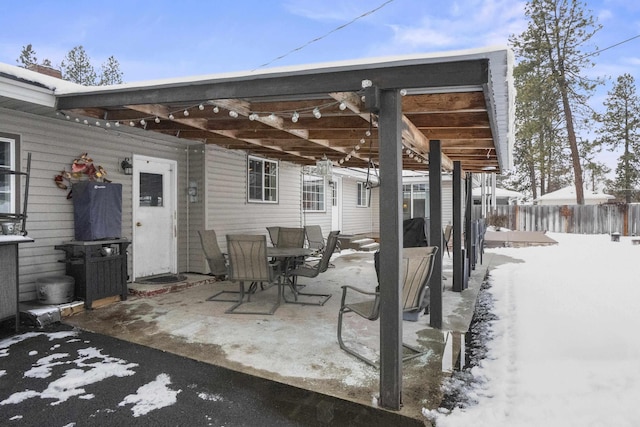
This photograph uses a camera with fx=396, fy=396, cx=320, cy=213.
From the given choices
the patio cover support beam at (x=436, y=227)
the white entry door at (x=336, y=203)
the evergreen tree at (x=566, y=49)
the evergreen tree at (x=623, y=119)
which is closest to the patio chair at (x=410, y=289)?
the patio cover support beam at (x=436, y=227)

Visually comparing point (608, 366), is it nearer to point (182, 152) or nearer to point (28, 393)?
point (28, 393)

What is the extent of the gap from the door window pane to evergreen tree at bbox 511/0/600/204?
17757 millimetres

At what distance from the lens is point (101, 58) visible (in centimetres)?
2267

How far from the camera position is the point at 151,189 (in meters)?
6.36

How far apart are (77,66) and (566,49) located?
2482 cm

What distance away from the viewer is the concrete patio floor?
2.94 meters

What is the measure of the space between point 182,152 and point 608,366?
6.38 meters

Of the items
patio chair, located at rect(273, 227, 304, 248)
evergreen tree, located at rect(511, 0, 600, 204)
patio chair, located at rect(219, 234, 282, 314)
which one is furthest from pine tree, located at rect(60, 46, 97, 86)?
evergreen tree, located at rect(511, 0, 600, 204)

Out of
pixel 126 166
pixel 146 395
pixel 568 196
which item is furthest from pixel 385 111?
pixel 568 196

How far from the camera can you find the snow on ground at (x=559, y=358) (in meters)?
2.45

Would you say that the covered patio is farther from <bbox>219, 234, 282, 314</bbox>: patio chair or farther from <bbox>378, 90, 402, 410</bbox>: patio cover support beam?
<bbox>219, 234, 282, 314</bbox>: patio chair

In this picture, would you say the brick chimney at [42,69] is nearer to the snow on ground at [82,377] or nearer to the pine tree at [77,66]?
the snow on ground at [82,377]

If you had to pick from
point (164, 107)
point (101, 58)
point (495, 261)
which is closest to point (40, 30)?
point (101, 58)

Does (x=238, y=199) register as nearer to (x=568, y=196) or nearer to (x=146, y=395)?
(x=146, y=395)
